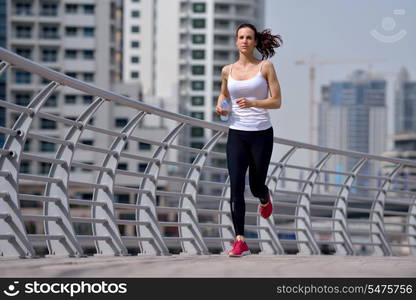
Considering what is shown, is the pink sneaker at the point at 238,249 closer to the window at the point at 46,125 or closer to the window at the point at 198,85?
the window at the point at 46,125

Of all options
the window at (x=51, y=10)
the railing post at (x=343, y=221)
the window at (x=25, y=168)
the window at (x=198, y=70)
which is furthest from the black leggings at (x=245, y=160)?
the window at (x=198, y=70)

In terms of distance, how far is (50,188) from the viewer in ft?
27.8

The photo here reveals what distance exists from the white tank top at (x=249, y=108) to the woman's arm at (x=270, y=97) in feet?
0.13

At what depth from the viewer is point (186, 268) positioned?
772cm

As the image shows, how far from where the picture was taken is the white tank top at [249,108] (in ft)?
26.1

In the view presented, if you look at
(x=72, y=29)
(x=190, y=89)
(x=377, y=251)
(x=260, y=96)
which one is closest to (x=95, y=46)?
(x=72, y=29)

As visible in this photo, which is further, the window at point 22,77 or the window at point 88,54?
the window at point 88,54

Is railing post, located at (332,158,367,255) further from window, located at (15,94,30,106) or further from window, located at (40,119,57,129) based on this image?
window, located at (15,94,30,106)

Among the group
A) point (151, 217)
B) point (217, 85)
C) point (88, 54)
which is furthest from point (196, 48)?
point (151, 217)

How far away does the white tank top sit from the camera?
796 cm

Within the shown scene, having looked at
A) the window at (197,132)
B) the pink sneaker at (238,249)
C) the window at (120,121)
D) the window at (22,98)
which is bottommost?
the window at (197,132)

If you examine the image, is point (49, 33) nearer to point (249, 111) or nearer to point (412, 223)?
point (412, 223)

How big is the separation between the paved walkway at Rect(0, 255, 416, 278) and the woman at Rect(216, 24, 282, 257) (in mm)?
513

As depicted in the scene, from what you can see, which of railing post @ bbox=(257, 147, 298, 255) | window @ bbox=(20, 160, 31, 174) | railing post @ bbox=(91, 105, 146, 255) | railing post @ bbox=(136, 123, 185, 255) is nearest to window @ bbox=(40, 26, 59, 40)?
window @ bbox=(20, 160, 31, 174)
